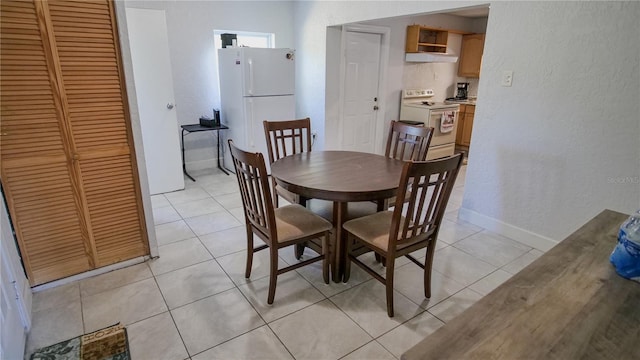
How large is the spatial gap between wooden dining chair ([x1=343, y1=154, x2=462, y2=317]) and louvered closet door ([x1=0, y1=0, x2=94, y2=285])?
1.73 m

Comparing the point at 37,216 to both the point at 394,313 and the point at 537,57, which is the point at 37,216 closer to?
the point at 394,313

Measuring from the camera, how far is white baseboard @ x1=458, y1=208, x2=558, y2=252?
9.09 feet

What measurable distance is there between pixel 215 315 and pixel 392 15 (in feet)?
10.1

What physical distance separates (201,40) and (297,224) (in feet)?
10.6

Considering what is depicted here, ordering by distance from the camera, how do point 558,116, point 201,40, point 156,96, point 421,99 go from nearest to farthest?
1. point 558,116
2. point 156,96
3. point 201,40
4. point 421,99

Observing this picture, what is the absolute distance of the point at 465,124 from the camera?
5719 mm

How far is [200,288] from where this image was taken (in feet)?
7.35

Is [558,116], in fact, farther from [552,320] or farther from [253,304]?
[253,304]

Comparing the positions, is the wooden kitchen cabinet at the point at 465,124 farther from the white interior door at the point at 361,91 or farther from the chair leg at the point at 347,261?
the chair leg at the point at 347,261

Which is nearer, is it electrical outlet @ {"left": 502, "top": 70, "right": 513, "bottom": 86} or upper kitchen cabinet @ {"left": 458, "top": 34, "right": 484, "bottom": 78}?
electrical outlet @ {"left": 502, "top": 70, "right": 513, "bottom": 86}

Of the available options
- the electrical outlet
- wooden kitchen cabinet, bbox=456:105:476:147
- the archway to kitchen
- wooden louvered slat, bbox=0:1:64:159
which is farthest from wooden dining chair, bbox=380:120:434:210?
wooden kitchen cabinet, bbox=456:105:476:147

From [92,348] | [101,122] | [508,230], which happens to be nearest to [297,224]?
[92,348]

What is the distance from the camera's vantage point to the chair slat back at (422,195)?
5.36 ft

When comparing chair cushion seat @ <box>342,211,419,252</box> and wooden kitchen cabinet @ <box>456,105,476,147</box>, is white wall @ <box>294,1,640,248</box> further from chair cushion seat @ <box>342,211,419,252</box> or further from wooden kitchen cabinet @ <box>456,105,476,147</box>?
wooden kitchen cabinet @ <box>456,105,476,147</box>
